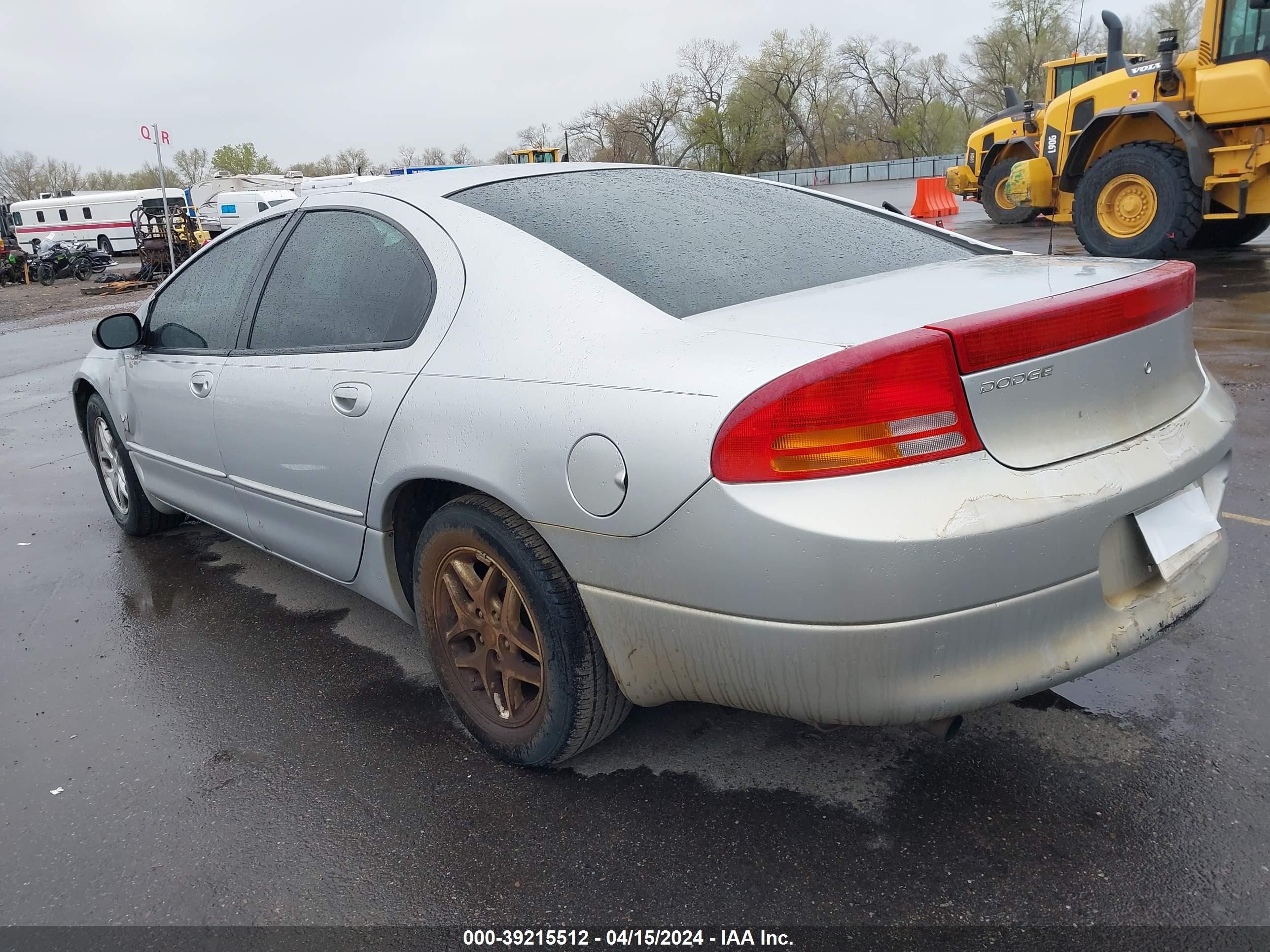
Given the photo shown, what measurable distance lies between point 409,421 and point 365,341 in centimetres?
43

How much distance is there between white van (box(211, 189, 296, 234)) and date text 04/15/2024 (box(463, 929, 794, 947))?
1192 inches

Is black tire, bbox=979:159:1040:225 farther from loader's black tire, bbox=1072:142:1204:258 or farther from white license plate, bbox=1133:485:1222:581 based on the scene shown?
white license plate, bbox=1133:485:1222:581

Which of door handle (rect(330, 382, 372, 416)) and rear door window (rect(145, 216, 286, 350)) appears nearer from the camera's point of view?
door handle (rect(330, 382, 372, 416))

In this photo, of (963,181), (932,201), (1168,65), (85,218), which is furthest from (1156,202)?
(85,218)

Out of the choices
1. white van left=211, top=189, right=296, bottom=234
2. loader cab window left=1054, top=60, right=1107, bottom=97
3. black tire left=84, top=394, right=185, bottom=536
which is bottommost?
black tire left=84, top=394, right=185, bottom=536

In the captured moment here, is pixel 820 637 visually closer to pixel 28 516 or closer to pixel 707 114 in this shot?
pixel 28 516

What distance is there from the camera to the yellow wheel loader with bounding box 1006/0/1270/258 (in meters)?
9.22

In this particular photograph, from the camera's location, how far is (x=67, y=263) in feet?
108

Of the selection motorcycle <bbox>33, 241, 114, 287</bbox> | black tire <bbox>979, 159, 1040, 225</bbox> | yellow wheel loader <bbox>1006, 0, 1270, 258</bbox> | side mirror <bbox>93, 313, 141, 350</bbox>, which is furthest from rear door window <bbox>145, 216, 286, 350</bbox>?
motorcycle <bbox>33, 241, 114, 287</bbox>

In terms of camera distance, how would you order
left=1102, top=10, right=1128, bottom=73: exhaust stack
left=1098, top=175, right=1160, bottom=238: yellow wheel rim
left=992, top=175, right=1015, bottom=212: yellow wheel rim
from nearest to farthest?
1. left=1098, top=175, right=1160, bottom=238: yellow wheel rim
2. left=1102, top=10, right=1128, bottom=73: exhaust stack
3. left=992, top=175, right=1015, bottom=212: yellow wheel rim

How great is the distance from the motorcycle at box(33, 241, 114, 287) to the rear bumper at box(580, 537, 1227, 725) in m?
35.9

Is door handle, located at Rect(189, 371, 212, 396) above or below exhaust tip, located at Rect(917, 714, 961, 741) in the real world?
above

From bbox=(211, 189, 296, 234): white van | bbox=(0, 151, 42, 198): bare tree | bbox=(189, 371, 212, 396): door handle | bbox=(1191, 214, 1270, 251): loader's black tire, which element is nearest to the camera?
bbox=(189, 371, 212, 396): door handle

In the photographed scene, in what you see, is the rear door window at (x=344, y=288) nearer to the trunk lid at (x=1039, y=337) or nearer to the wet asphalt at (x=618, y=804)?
the trunk lid at (x=1039, y=337)
